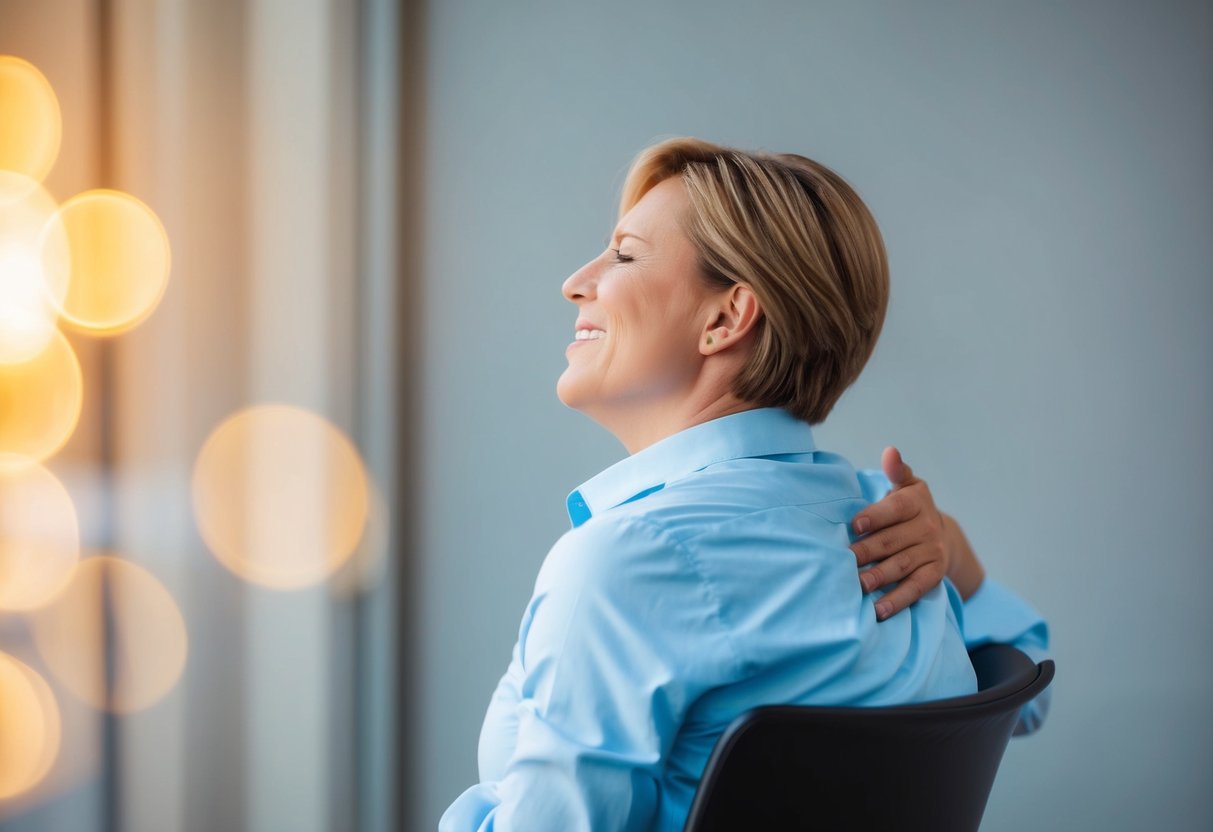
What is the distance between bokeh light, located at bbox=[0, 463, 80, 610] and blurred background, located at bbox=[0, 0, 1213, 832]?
300mm

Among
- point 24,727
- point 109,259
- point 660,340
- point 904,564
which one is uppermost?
point 109,259

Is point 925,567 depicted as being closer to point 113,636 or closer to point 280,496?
point 113,636

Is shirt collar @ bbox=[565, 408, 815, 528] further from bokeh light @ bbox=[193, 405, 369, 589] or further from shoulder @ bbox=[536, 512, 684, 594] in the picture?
bokeh light @ bbox=[193, 405, 369, 589]

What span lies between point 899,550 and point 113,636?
0.98 meters

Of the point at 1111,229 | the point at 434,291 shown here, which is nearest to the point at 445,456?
the point at 434,291

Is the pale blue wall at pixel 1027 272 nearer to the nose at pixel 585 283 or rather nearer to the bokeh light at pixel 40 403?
the nose at pixel 585 283

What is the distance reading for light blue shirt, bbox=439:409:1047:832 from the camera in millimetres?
707

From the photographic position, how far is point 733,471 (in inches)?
35.0

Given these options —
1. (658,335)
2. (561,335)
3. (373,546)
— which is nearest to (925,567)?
(658,335)

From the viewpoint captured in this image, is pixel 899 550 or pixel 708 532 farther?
pixel 899 550

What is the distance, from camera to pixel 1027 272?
5.88ft

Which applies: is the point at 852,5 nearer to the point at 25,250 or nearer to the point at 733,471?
the point at 733,471

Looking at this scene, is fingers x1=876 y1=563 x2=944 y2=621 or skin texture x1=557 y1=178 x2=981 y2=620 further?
skin texture x1=557 y1=178 x2=981 y2=620

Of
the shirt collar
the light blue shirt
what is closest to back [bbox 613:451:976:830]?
the light blue shirt
